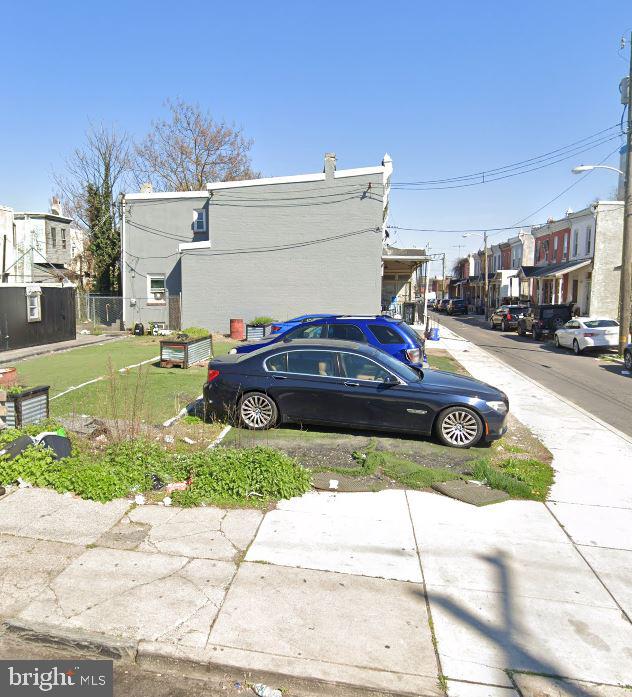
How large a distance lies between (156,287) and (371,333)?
59.8 feet

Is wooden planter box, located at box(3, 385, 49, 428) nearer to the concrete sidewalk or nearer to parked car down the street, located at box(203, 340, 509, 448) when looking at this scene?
parked car down the street, located at box(203, 340, 509, 448)

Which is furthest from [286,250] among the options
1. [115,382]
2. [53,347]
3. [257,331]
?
[115,382]

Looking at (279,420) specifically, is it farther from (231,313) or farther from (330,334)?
(231,313)

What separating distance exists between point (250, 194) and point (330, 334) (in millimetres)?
14369

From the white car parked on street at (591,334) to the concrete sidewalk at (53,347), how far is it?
762 inches

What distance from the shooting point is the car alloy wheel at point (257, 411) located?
7.82m

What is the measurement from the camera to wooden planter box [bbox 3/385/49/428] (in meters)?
6.71

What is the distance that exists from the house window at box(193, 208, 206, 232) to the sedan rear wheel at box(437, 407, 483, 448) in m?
21.6

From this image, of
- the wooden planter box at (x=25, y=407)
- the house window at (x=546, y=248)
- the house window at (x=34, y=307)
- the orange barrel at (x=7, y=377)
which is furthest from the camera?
the house window at (x=546, y=248)

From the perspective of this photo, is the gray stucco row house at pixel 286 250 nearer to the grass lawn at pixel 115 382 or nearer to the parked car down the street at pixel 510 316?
the grass lawn at pixel 115 382

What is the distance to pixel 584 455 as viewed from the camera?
7.64 m

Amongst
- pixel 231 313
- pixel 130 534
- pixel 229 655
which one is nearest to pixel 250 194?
pixel 231 313

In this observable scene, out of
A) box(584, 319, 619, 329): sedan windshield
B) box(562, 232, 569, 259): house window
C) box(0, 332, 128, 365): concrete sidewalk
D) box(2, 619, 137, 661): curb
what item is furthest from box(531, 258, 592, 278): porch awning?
box(2, 619, 137, 661): curb

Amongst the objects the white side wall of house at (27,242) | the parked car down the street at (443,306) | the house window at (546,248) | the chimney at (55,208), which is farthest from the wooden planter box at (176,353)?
the parked car down the street at (443,306)
